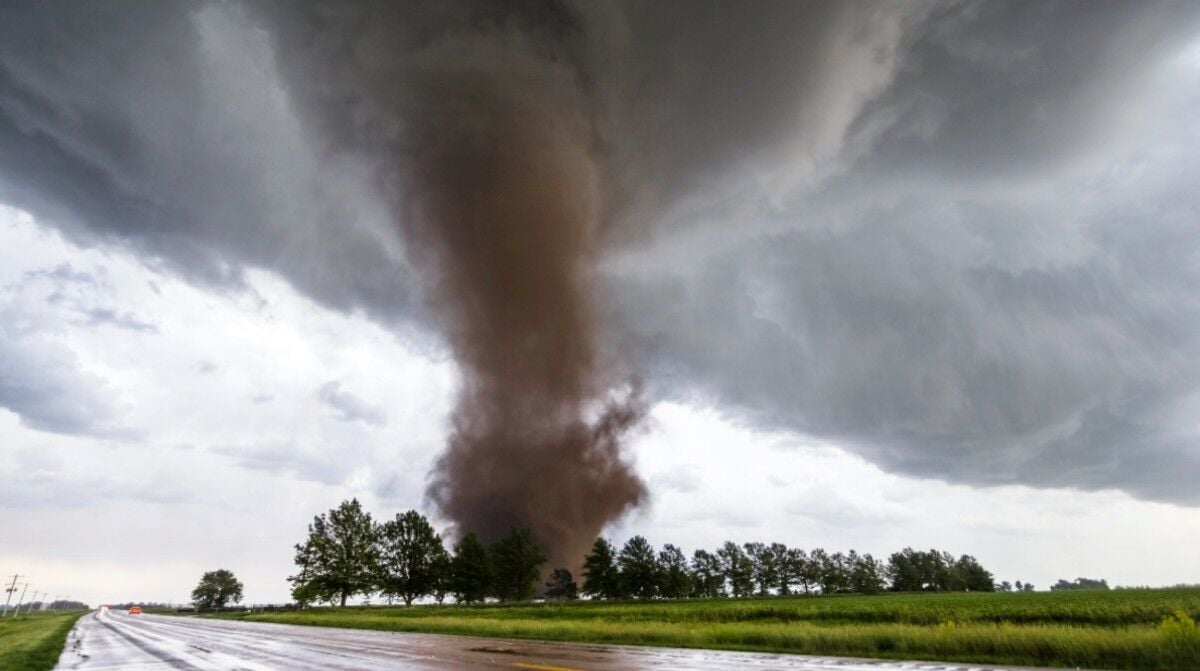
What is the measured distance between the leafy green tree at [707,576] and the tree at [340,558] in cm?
7079

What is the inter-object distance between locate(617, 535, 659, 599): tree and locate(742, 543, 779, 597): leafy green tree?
3897 cm

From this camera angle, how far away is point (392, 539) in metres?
89.4

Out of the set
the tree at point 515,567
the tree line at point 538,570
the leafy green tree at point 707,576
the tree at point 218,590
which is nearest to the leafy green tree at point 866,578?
the tree line at point 538,570

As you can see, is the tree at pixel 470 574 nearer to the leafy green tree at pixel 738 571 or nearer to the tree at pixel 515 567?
the tree at pixel 515 567

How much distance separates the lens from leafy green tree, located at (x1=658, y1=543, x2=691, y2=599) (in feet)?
356

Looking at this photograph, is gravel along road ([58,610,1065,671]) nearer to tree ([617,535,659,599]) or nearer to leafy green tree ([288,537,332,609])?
leafy green tree ([288,537,332,609])

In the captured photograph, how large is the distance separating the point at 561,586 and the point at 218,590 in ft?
328

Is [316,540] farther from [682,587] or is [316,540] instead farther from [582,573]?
[682,587]

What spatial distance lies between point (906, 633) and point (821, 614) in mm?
34012

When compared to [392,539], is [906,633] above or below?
below

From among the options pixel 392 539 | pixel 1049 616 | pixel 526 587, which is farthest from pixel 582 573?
pixel 1049 616

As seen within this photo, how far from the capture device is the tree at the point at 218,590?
15975 centimetres

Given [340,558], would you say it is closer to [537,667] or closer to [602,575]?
[602,575]

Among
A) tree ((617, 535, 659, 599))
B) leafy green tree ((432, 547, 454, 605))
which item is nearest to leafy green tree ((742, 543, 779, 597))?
tree ((617, 535, 659, 599))
